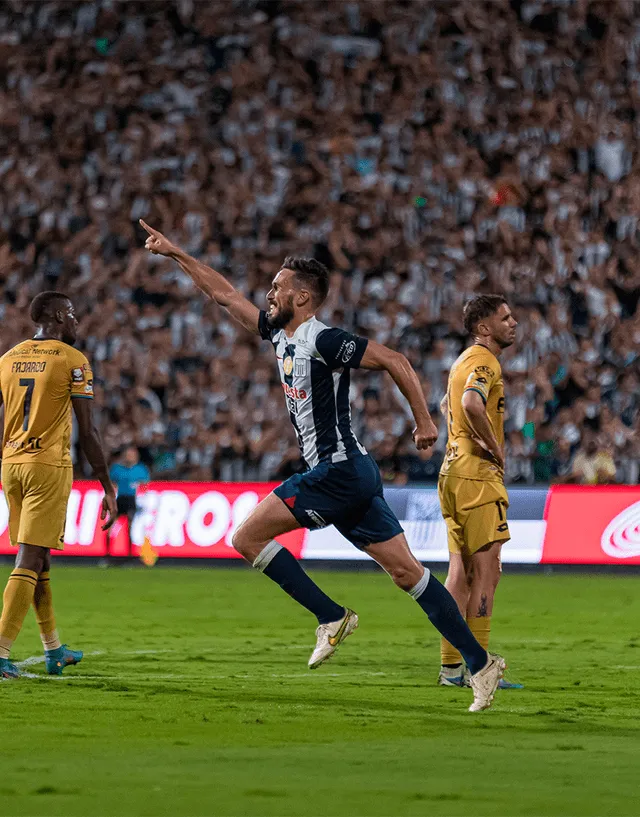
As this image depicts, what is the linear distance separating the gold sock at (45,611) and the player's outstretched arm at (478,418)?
3.07m

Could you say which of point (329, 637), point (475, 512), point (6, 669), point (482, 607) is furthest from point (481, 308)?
point (6, 669)

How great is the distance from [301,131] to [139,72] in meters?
3.98

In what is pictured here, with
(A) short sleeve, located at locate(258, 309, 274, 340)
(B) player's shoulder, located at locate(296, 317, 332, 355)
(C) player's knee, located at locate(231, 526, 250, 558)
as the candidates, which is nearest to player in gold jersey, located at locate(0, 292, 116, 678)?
(A) short sleeve, located at locate(258, 309, 274, 340)

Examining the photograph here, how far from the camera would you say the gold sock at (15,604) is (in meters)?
9.71

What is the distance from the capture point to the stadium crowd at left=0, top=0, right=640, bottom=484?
23.8m

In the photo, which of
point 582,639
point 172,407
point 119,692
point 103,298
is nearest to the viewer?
point 119,692

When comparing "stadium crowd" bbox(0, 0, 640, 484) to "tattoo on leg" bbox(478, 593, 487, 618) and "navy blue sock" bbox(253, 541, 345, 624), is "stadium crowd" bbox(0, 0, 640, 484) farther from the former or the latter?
"navy blue sock" bbox(253, 541, 345, 624)

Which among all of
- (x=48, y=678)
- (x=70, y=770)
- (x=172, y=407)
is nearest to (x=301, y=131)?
(x=172, y=407)

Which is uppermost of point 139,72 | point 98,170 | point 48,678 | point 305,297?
point 139,72

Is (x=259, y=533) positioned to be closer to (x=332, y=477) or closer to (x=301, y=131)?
(x=332, y=477)

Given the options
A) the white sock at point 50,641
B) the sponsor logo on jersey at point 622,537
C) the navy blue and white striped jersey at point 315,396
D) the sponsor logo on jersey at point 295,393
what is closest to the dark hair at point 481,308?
the navy blue and white striped jersey at point 315,396

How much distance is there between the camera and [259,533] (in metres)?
8.56

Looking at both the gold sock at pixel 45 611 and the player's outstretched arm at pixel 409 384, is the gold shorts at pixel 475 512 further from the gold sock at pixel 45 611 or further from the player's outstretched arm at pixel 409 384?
Answer: the gold sock at pixel 45 611

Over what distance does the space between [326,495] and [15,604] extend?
246cm
